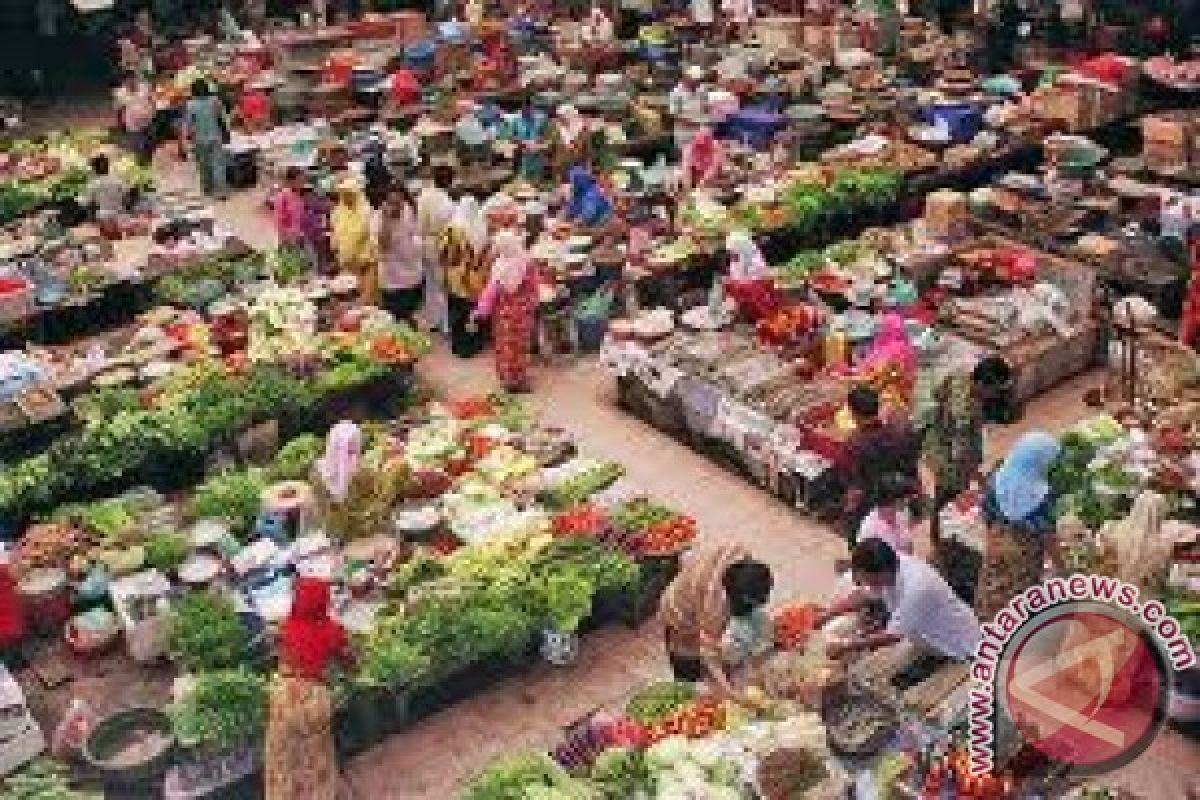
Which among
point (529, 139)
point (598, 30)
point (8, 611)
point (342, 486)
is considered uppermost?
point (598, 30)

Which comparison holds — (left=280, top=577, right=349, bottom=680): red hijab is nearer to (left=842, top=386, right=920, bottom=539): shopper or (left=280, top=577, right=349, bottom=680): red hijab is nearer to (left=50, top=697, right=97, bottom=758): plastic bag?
(left=50, top=697, right=97, bottom=758): plastic bag

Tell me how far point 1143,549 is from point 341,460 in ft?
16.4

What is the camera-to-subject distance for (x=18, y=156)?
57.6 feet

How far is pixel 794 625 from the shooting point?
8.35 m

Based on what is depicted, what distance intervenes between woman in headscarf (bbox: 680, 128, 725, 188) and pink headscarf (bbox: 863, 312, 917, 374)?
14.7 feet

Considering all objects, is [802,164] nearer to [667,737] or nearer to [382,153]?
[382,153]

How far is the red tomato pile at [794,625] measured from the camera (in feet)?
27.1

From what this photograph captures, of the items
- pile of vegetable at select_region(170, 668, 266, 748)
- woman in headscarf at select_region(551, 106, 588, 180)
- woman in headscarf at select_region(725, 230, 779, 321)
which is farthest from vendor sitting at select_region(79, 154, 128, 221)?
pile of vegetable at select_region(170, 668, 266, 748)

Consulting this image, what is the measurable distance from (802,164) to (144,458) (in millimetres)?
8266

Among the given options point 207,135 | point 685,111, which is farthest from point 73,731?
point 685,111

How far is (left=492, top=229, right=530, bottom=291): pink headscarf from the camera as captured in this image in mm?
12594

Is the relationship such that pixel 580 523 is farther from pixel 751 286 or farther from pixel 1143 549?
pixel 751 286

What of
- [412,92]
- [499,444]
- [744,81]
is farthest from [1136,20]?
[499,444]

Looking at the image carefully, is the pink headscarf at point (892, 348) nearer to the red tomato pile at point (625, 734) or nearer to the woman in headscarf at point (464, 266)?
the woman in headscarf at point (464, 266)
